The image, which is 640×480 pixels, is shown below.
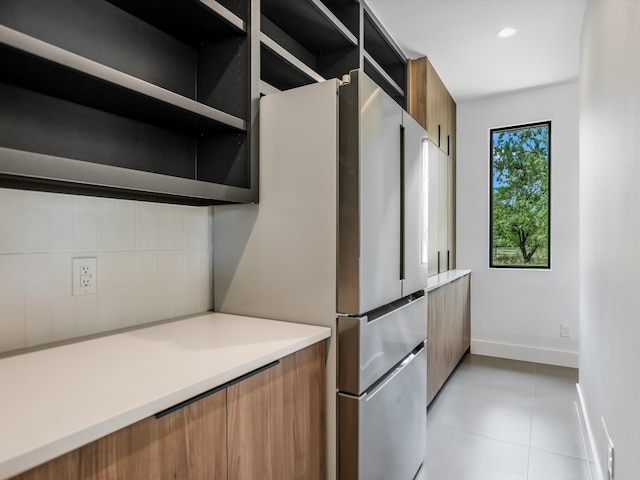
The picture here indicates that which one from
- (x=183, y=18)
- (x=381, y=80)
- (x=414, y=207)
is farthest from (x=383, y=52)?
(x=183, y=18)

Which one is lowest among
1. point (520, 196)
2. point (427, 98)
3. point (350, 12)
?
point (520, 196)

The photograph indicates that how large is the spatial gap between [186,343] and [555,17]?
288cm

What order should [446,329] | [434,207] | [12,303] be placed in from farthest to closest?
[434,207], [446,329], [12,303]

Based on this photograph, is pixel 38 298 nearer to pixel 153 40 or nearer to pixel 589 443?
pixel 153 40

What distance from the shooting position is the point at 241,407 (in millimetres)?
1001

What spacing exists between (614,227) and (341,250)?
1034 mm

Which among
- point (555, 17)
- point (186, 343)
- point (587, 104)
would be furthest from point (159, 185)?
point (555, 17)

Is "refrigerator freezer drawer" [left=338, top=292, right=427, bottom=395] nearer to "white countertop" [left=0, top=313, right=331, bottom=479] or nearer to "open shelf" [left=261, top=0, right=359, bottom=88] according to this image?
"white countertop" [left=0, top=313, right=331, bottom=479]

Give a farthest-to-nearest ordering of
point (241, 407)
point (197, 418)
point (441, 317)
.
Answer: point (441, 317) < point (241, 407) < point (197, 418)

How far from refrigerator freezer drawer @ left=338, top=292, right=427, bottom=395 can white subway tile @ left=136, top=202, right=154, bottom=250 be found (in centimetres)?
81

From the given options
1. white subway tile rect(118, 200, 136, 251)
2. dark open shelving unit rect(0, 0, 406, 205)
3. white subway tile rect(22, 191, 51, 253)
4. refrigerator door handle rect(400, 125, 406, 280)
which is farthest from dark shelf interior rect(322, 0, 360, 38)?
white subway tile rect(22, 191, 51, 253)

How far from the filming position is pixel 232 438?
0.97m

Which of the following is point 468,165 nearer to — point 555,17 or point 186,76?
point 555,17

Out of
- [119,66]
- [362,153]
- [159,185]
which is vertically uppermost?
[119,66]
